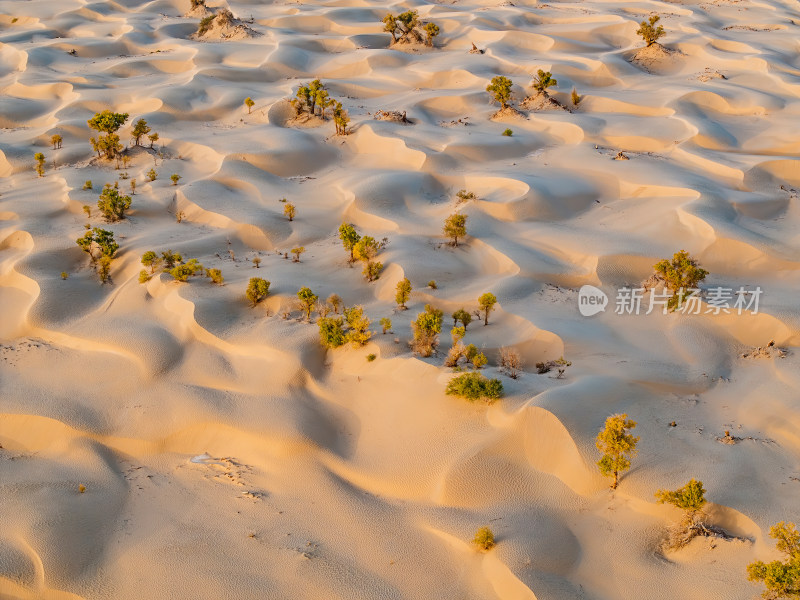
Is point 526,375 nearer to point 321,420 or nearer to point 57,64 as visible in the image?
point 321,420

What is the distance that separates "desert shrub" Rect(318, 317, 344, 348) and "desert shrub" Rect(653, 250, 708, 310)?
350cm

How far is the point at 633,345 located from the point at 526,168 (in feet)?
15.0

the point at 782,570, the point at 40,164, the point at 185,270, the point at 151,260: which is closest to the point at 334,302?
the point at 185,270

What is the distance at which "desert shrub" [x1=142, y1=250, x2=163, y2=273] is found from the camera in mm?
7465

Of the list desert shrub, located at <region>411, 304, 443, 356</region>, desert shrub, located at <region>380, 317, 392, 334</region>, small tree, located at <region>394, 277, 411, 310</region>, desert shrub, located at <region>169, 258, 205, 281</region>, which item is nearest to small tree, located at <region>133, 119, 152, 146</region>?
desert shrub, located at <region>169, 258, 205, 281</region>

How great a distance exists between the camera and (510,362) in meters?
6.09

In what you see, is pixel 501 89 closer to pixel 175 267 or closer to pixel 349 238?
pixel 349 238

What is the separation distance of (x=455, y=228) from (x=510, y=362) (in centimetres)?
261

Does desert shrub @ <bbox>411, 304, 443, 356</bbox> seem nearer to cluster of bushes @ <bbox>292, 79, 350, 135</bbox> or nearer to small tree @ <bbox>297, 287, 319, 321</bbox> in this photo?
small tree @ <bbox>297, 287, 319, 321</bbox>

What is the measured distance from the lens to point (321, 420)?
5.64 metres

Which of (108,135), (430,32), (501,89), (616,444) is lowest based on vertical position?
(616,444)

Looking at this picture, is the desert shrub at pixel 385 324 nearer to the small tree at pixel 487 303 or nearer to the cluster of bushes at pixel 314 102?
the small tree at pixel 487 303

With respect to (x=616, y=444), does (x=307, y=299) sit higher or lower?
lower

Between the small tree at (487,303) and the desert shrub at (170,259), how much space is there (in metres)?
3.33
